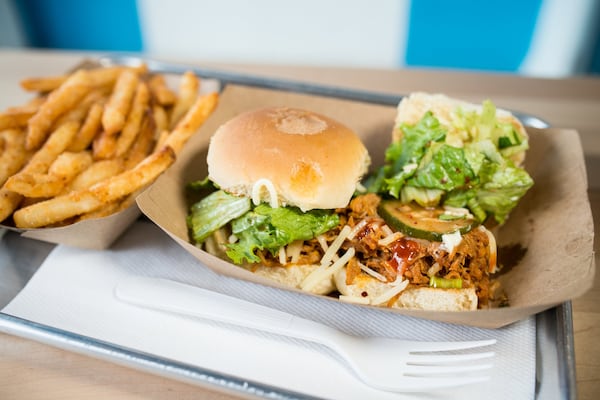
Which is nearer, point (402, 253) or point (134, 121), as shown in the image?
point (402, 253)

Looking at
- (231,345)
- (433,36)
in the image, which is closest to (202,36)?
(433,36)

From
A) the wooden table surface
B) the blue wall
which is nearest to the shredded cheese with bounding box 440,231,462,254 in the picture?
the wooden table surface

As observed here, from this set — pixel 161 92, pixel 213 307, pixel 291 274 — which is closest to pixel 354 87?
pixel 161 92

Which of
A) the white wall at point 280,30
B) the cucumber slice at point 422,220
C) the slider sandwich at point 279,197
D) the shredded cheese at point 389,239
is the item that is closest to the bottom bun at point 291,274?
the slider sandwich at point 279,197

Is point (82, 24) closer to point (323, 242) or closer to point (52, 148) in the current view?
point (52, 148)

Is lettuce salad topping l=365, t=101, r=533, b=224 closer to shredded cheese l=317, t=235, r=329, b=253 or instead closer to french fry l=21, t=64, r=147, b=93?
shredded cheese l=317, t=235, r=329, b=253
